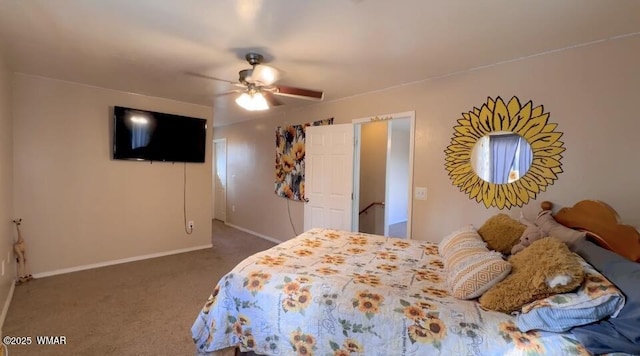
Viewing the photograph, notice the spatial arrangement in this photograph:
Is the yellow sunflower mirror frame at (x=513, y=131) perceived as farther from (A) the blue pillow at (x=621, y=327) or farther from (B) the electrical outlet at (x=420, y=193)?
(A) the blue pillow at (x=621, y=327)

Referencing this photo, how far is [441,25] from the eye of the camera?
6.09 ft

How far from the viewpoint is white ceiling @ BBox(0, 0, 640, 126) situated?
1672 millimetres

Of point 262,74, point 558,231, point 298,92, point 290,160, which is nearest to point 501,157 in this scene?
point 558,231

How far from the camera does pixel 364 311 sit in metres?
1.41

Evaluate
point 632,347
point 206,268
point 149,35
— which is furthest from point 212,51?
point 632,347

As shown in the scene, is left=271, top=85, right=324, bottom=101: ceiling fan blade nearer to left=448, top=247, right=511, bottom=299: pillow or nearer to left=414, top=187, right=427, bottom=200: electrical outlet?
left=414, top=187, right=427, bottom=200: electrical outlet

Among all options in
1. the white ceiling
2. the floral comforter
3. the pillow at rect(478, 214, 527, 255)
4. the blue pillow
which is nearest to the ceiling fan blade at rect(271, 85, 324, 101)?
the white ceiling

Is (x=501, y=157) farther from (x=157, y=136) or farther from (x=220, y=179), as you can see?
(x=220, y=179)

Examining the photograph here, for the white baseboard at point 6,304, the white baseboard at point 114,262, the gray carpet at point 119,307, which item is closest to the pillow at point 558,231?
the gray carpet at point 119,307

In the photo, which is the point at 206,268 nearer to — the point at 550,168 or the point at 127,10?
the point at 127,10

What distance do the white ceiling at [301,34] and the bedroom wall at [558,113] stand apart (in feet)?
0.44

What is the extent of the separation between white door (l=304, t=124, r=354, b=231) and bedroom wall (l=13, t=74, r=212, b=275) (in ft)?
6.51

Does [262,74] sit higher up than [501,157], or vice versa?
[262,74]

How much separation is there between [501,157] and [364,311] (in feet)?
6.57
